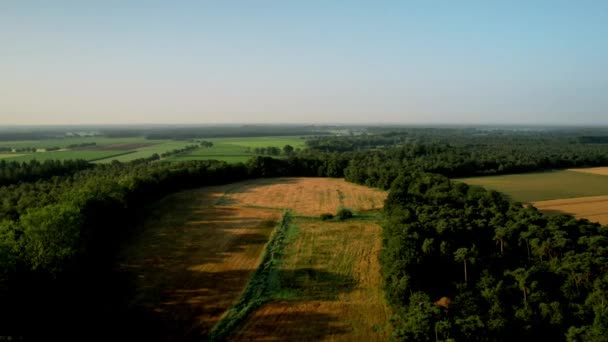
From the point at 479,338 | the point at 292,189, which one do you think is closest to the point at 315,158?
the point at 292,189

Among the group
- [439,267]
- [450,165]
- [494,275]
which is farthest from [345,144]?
[494,275]

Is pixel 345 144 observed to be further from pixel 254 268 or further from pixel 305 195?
pixel 254 268

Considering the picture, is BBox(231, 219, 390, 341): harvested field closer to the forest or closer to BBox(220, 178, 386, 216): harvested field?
the forest

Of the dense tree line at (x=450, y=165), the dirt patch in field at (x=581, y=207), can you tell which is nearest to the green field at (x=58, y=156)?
the dense tree line at (x=450, y=165)

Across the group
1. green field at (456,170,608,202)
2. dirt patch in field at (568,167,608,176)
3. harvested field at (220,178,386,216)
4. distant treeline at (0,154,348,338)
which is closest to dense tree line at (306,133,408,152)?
harvested field at (220,178,386,216)

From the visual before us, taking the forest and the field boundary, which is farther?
the field boundary

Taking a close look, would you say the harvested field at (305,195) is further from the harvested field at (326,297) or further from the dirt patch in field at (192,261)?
the harvested field at (326,297)
